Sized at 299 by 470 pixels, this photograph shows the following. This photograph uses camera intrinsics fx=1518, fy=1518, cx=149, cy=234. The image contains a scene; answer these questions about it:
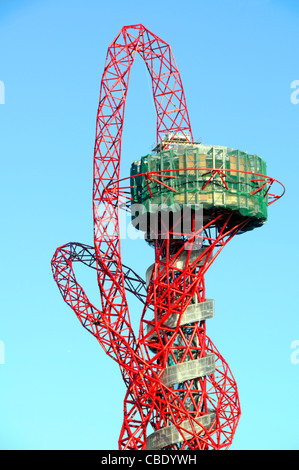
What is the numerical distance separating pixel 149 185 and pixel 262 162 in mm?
12153

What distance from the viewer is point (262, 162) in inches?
6078

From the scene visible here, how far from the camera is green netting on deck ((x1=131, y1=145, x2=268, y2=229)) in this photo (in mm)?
149500

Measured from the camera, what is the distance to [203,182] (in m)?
150

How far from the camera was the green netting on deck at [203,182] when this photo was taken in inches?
5886

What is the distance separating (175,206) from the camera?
491 ft

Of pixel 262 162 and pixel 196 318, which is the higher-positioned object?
pixel 262 162
